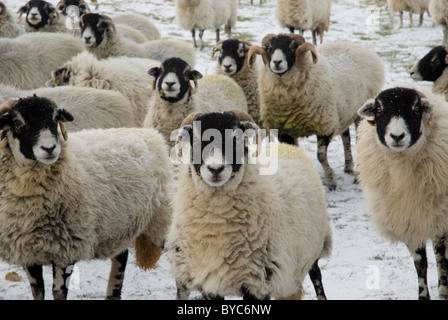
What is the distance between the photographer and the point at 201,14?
620 inches

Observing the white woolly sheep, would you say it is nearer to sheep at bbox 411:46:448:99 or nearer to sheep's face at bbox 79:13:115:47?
sheep at bbox 411:46:448:99

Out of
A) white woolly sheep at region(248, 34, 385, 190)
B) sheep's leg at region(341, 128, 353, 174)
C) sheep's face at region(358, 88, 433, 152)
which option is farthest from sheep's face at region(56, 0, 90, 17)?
sheep's face at region(358, 88, 433, 152)

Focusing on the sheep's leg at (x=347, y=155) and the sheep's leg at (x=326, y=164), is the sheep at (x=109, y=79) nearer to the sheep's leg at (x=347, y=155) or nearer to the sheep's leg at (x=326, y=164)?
the sheep's leg at (x=326, y=164)

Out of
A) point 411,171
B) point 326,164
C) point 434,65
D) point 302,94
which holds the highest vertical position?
point 434,65

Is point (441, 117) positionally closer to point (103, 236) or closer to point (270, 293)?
point (270, 293)

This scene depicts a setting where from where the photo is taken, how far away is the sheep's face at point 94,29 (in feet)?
28.5

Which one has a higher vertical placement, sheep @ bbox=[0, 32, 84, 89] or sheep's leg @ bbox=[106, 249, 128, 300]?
sheep @ bbox=[0, 32, 84, 89]

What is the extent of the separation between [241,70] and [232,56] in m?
0.27

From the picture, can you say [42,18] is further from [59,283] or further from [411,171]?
[411,171]

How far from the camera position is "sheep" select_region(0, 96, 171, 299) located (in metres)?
4.11

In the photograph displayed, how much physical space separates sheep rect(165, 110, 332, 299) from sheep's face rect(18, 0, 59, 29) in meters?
7.33

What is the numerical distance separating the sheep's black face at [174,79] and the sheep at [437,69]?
2679mm

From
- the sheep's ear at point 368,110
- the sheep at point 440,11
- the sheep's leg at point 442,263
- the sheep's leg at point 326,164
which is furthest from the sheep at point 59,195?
the sheep at point 440,11

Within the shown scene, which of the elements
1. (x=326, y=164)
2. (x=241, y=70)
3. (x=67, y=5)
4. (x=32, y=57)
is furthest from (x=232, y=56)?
(x=67, y=5)
